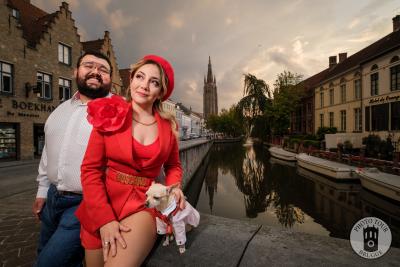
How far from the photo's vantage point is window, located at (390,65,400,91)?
19.1 meters

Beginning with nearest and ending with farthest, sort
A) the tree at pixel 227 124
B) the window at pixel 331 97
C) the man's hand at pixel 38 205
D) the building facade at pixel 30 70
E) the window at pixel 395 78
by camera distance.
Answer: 1. the man's hand at pixel 38 205
2. the building facade at pixel 30 70
3. the window at pixel 395 78
4. the window at pixel 331 97
5. the tree at pixel 227 124

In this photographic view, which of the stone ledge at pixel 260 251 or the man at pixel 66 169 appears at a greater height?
the man at pixel 66 169

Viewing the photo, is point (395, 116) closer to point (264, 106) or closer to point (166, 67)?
point (264, 106)

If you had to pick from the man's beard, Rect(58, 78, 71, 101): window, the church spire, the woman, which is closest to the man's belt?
the woman

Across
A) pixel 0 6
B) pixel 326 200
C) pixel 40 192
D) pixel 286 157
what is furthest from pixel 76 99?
pixel 286 157

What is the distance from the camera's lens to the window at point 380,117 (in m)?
20.0

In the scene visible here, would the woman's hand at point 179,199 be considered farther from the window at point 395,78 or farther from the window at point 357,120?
the window at point 357,120

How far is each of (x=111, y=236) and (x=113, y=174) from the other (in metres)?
0.37

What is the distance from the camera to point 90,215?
1.31 metres

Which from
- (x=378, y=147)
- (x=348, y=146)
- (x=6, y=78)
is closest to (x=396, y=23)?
(x=348, y=146)

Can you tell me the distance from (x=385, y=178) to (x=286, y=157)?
13.5m

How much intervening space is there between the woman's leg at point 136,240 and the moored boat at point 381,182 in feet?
37.9

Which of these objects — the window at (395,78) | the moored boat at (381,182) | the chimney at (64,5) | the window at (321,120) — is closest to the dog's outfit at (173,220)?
the moored boat at (381,182)

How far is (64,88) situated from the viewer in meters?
19.1
